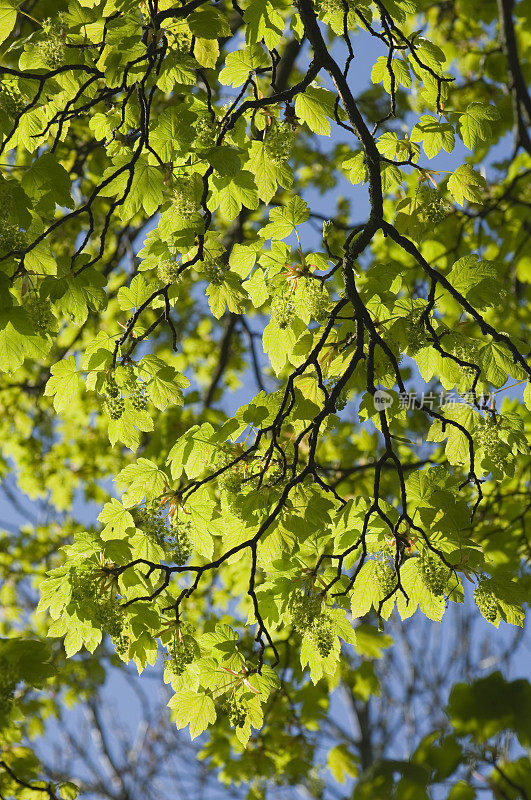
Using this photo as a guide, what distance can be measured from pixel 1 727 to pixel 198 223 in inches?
70.5

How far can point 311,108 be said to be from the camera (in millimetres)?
2408

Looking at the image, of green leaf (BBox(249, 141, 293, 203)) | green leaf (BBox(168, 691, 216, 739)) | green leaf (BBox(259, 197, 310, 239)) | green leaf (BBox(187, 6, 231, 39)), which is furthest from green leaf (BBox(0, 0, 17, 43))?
green leaf (BBox(168, 691, 216, 739))

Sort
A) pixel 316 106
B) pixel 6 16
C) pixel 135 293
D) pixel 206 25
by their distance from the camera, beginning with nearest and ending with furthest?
pixel 206 25
pixel 6 16
pixel 316 106
pixel 135 293

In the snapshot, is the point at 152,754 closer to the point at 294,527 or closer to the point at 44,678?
the point at 44,678

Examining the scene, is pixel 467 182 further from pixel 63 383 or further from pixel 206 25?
pixel 63 383

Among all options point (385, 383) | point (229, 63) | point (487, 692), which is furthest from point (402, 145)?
point (487, 692)

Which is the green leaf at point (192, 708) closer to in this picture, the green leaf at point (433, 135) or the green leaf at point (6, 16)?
the green leaf at point (433, 135)

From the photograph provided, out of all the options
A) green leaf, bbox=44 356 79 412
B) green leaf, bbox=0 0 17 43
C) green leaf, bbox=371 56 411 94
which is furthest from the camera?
green leaf, bbox=371 56 411 94

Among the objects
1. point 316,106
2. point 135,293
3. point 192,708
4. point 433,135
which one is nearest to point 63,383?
point 135,293

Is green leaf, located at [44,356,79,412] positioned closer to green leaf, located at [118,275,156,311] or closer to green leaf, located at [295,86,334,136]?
green leaf, located at [118,275,156,311]

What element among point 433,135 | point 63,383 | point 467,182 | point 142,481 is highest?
point 433,135

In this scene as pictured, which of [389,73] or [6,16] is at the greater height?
[389,73]

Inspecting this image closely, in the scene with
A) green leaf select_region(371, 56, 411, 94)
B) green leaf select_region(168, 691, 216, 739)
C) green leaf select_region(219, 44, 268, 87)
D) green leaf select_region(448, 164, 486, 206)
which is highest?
green leaf select_region(371, 56, 411, 94)

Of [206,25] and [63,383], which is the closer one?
[206,25]
